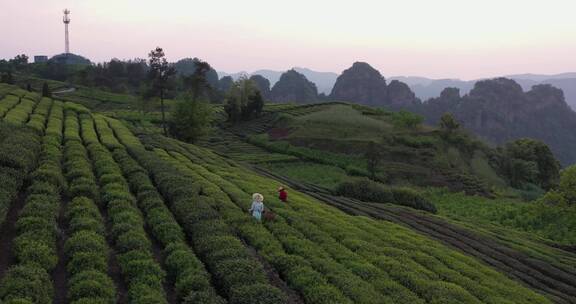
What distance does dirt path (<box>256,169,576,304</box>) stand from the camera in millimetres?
26203

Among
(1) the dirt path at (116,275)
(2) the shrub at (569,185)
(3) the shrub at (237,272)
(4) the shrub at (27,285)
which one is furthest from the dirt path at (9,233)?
(2) the shrub at (569,185)

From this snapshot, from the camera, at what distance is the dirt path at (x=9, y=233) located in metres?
15.9

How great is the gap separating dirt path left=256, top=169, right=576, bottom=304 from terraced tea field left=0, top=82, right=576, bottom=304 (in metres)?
0.14

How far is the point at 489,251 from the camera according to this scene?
30375 millimetres

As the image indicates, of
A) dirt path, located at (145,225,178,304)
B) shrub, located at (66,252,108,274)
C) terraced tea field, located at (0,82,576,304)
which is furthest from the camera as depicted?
shrub, located at (66,252,108,274)

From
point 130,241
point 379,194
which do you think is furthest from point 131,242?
point 379,194

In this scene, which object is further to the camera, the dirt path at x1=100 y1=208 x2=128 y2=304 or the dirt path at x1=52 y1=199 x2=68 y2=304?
the dirt path at x1=100 y1=208 x2=128 y2=304

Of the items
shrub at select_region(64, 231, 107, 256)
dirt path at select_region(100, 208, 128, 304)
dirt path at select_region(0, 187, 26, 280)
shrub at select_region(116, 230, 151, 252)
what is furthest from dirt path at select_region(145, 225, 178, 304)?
dirt path at select_region(0, 187, 26, 280)

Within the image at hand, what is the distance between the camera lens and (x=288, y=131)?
97.7 m

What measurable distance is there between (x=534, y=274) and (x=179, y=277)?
2159 cm

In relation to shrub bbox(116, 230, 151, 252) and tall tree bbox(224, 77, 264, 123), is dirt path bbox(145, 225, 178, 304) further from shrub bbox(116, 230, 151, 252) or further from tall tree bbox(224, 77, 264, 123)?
tall tree bbox(224, 77, 264, 123)

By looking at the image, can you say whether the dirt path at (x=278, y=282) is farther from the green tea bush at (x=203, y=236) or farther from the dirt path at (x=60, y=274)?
the dirt path at (x=60, y=274)

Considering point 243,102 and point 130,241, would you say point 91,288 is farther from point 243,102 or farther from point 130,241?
point 243,102

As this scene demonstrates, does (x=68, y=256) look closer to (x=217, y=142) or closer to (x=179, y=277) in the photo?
(x=179, y=277)
